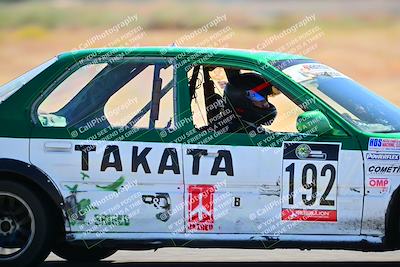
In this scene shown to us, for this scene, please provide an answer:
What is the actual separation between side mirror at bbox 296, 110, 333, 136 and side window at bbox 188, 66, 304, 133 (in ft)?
0.48

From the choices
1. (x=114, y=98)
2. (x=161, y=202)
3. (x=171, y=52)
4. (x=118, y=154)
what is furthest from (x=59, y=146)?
(x=171, y=52)

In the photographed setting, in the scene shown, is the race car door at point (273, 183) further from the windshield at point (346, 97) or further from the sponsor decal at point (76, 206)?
the sponsor decal at point (76, 206)

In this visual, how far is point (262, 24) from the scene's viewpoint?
56000 mm

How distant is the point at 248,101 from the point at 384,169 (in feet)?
3.70

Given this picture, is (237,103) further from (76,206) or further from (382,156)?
(76,206)

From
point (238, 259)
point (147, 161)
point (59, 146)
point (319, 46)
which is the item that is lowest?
point (238, 259)

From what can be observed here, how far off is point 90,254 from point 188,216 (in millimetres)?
1424

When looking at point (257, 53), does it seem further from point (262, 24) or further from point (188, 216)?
point (262, 24)

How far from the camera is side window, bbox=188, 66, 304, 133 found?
6.92 meters

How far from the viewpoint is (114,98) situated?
23.2 feet

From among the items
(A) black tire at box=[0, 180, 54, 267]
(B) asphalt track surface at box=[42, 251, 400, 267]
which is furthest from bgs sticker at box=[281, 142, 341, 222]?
(A) black tire at box=[0, 180, 54, 267]

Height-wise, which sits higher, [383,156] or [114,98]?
[114,98]

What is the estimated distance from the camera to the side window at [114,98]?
22.8 ft

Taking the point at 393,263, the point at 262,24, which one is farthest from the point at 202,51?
the point at 262,24
